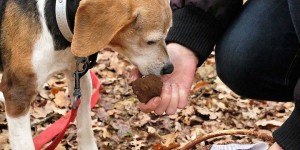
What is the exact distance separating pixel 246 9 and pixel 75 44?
108 cm

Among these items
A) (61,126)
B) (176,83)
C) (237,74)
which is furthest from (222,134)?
(61,126)

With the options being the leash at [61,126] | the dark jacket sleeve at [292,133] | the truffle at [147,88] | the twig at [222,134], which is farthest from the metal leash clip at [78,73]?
the dark jacket sleeve at [292,133]

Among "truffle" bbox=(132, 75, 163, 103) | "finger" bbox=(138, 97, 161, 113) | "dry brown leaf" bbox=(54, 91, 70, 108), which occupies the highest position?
"truffle" bbox=(132, 75, 163, 103)

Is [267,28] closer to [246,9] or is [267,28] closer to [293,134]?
[246,9]

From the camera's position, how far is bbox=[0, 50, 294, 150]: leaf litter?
3.49 meters

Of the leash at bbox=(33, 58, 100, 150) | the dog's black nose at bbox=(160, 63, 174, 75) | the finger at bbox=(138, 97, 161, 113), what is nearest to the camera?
the finger at bbox=(138, 97, 161, 113)

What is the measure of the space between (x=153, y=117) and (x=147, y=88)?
4.64 feet

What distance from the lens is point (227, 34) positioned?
2.90m

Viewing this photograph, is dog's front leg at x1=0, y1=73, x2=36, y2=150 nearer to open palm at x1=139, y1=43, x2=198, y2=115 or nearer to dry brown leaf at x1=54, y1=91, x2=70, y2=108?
open palm at x1=139, y1=43, x2=198, y2=115

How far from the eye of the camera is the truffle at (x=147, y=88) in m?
2.44

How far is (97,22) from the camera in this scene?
228 cm

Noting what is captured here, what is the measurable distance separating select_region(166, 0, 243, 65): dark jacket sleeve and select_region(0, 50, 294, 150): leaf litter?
29.9 inches

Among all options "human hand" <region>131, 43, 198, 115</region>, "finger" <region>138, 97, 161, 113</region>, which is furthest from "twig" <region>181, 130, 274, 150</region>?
"finger" <region>138, 97, 161, 113</region>

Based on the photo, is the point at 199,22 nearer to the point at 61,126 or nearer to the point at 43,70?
the point at 43,70
